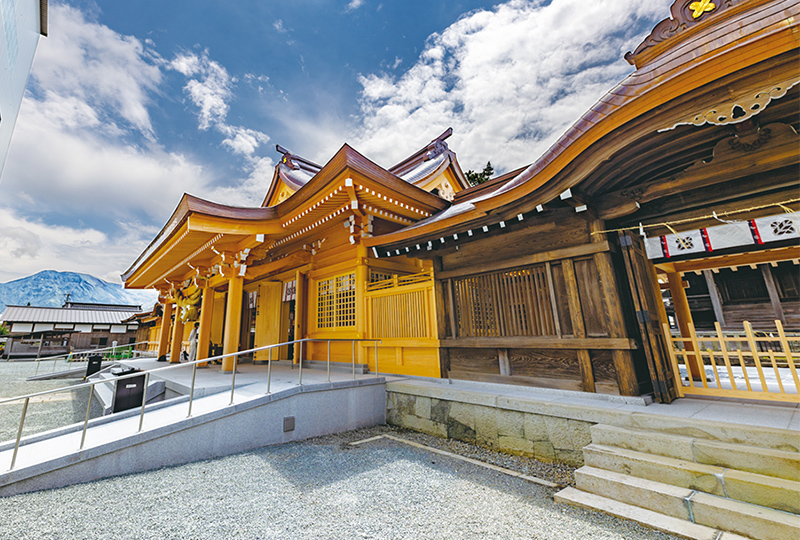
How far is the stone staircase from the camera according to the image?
2209mm

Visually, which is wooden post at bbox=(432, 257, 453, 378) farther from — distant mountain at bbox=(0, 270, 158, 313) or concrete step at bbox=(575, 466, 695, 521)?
distant mountain at bbox=(0, 270, 158, 313)

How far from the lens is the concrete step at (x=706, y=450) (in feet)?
7.90

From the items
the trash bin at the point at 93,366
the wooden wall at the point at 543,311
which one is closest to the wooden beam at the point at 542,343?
the wooden wall at the point at 543,311

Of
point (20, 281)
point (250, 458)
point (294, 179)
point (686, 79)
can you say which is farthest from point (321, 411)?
point (20, 281)

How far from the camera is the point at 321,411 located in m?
4.77

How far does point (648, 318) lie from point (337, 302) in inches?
233

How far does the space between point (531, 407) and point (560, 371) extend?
932mm

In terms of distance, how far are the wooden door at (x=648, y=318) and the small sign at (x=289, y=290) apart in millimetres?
7526

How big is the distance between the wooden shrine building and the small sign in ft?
2.18

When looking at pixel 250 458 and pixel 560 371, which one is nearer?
pixel 250 458

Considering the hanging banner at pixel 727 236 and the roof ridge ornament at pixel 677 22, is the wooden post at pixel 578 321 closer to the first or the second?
the hanging banner at pixel 727 236

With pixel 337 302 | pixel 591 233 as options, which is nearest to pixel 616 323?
pixel 591 233

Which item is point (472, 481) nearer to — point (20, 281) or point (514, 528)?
point (514, 528)

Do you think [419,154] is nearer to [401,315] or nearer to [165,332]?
[401,315]
